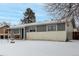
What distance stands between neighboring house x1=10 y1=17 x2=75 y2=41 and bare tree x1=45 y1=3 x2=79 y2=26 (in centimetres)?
13

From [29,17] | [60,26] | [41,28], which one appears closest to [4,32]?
[29,17]

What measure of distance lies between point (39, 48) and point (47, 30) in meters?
0.42

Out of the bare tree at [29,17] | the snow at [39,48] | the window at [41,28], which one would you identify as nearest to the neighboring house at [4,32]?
the snow at [39,48]

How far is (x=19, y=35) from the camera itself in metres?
4.46

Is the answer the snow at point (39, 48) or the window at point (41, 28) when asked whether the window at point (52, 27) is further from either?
the snow at point (39, 48)

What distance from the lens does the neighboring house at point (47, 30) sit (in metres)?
4.31

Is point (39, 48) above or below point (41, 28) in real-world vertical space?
below

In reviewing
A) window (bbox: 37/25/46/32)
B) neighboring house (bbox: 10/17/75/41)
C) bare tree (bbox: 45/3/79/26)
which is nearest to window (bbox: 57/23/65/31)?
neighboring house (bbox: 10/17/75/41)

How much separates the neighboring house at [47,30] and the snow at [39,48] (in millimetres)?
117

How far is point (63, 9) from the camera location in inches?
163

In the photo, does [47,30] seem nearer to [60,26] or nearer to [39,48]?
[60,26]


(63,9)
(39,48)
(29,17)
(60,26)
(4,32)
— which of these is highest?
(63,9)

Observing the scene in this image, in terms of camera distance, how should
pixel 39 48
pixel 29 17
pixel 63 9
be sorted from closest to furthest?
pixel 63 9 → pixel 39 48 → pixel 29 17

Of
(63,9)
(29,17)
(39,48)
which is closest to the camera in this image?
(63,9)
